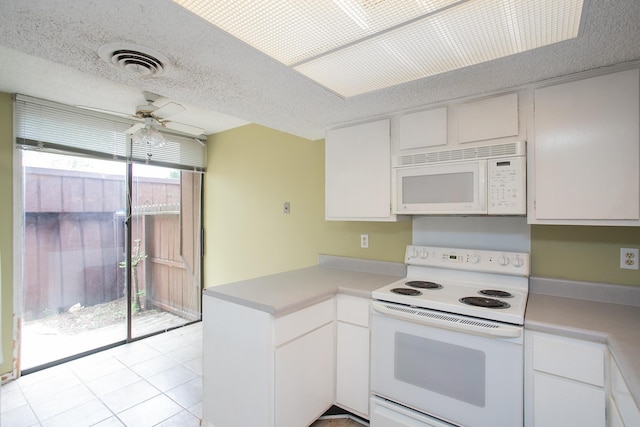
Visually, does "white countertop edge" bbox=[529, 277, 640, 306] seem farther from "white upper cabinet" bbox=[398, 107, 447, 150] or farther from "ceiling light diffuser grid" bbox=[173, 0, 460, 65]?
"ceiling light diffuser grid" bbox=[173, 0, 460, 65]

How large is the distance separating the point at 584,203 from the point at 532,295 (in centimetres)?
64

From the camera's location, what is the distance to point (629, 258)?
5.34 ft

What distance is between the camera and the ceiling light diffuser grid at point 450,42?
1.10 meters

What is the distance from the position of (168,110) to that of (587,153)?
3206 millimetres

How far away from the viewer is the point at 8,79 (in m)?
2.30

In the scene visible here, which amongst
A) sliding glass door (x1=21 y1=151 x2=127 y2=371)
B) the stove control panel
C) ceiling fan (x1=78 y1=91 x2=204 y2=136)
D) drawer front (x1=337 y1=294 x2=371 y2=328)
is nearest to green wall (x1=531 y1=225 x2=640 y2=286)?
the stove control panel

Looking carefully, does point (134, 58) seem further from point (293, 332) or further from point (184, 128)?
point (184, 128)

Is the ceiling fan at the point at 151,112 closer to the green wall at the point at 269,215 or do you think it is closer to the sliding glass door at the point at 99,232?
the sliding glass door at the point at 99,232

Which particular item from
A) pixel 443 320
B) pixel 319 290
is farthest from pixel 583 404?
pixel 319 290

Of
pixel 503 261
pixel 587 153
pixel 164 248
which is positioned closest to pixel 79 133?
pixel 164 248

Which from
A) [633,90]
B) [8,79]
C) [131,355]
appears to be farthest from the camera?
[131,355]

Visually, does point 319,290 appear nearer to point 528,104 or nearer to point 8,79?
point 528,104

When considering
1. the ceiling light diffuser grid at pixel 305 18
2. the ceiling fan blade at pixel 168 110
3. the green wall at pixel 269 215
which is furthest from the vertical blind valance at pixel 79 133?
the ceiling light diffuser grid at pixel 305 18

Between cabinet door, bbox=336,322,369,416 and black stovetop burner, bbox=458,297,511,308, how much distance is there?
64 centimetres
